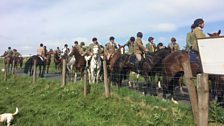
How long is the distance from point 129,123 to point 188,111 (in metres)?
1.77

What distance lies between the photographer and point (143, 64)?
1609 cm

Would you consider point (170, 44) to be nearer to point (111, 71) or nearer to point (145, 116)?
point (111, 71)

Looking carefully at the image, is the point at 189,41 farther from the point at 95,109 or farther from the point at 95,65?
the point at 95,65

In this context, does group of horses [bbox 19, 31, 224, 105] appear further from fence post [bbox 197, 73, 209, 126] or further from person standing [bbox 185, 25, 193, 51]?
fence post [bbox 197, 73, 209, 126]

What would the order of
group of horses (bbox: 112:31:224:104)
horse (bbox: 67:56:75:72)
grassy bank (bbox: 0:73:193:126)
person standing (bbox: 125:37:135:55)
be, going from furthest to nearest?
horse (bbox: 67:56:75:72) < person standing (bbox: 125:37:135:55) < group of horses (bbox: 112:31:224:104) < grassy bank (bbox: 0:73:193:126)

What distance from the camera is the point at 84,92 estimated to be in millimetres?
13695

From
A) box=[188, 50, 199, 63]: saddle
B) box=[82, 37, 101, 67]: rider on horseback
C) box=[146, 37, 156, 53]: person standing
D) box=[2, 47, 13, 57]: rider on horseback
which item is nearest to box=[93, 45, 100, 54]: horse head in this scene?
box=[82, 37, 101, 67]: rider on horseback

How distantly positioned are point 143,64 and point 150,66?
67cm

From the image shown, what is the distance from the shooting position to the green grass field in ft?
32.0

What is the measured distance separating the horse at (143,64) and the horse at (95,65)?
4.38 feet

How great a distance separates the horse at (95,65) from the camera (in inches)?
762

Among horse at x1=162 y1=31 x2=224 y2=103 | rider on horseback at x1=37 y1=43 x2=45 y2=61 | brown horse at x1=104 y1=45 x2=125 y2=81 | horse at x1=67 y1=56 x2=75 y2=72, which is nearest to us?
horse at x1=162 y1=31 x2=224 y2=103

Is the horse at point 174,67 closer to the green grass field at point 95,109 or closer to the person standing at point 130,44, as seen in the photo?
the green grass field at point 95,109

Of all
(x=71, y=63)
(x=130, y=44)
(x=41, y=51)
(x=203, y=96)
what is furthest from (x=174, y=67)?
(x=41, y=51)
